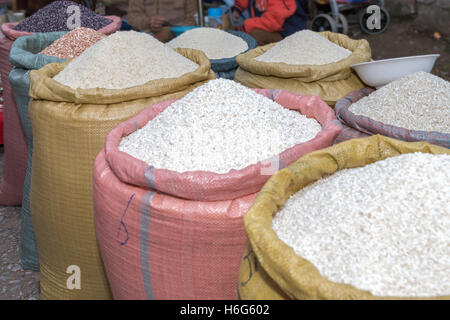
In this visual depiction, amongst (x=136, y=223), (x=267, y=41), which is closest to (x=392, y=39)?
(x=267, y=41)

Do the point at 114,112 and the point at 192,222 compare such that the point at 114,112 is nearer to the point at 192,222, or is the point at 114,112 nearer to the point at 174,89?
the point at 174,89

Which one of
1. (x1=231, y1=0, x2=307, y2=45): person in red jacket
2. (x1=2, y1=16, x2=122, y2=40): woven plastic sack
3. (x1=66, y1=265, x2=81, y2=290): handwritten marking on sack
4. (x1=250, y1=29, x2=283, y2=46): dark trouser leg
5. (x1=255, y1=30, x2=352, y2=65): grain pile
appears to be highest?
(x1=255, y1=30, x2=352, y2=65): grain pile

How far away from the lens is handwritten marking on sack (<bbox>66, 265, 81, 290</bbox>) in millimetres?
1680

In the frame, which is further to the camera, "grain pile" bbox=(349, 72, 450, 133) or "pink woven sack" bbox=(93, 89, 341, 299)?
"grain pile" bbox=(349, 72, 450, 133)

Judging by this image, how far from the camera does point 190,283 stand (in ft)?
3.56

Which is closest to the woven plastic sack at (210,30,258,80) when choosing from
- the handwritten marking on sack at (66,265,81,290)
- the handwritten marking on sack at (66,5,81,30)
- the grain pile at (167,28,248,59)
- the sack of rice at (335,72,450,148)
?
the grain pile at (167,28,248,59)

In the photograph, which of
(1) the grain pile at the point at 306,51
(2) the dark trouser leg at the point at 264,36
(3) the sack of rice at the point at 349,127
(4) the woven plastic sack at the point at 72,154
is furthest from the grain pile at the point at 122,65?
(2) the dark trouser leg at the point at 264,36

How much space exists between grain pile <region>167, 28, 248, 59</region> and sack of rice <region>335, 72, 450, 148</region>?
77 centimetres

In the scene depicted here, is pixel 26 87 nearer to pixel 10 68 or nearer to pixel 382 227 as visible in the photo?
pixel 10 68

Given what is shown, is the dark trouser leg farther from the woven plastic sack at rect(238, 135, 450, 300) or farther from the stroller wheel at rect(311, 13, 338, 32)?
the woven plastic sack at rect(238, 135, 450, 300)

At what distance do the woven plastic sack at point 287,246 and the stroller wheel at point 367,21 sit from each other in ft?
14.6

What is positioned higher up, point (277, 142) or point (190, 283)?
point (277, 142)
